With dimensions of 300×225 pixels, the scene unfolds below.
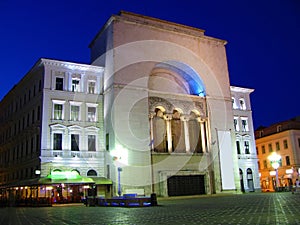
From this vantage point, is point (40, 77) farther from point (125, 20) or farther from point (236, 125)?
point (236, 125)

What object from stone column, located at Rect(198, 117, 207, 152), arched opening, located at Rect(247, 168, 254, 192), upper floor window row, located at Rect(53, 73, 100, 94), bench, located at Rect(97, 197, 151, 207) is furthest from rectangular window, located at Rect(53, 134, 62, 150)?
arched opening, located at Rect(247, 168, 254, 192)

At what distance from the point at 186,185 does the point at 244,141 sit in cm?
1259

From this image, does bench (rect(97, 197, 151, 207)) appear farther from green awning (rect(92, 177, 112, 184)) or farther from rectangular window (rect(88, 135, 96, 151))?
rectangular window (rect(88, 135, 96, 151))

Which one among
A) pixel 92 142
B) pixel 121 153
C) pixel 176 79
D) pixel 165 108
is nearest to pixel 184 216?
pixel 121 153

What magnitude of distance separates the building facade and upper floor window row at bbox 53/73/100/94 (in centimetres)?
10

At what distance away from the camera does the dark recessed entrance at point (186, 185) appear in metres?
33.8

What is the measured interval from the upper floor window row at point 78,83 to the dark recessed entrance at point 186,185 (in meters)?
12.2

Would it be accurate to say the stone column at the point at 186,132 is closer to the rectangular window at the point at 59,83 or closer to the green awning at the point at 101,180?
the green awning at the point at 101,180

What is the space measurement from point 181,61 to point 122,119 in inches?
403

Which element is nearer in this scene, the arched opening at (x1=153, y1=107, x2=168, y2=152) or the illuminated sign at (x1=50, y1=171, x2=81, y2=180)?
the illuminated sign at (x1=50, y1=171, x2=81, y2=180)

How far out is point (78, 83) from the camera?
111ft

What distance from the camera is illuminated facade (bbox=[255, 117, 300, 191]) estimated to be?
48.8m

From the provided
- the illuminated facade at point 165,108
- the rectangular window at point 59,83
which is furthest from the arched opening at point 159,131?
the rectangular window at point 59,83

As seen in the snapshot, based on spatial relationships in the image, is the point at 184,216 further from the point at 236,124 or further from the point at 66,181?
the point at 236,124
